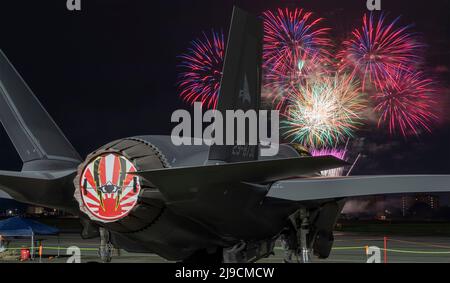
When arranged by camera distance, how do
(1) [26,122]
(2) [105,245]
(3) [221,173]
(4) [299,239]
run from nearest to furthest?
(3) [221,173] → (1) [26,122] → (2) [105,245] → (4) [299,239]

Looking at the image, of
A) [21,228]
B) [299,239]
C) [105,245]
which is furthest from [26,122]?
[21,228]

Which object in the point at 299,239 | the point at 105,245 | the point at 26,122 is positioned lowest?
the point at 105,245

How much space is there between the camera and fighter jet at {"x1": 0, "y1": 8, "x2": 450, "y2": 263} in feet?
31.3

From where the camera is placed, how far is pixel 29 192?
34.5 feet

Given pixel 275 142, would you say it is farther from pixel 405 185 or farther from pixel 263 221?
pixel 405 185

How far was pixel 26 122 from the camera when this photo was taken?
38.2 ft

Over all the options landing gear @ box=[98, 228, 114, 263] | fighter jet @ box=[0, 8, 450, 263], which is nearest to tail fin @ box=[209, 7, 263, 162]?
fighter jet @ box=[0, 8, 450, 263]

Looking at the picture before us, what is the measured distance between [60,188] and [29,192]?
1.88 feet

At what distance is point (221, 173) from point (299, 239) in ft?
18.8

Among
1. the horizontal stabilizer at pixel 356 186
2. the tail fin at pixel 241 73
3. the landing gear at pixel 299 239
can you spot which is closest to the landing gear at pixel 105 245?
the tail fin at pixel 241 73

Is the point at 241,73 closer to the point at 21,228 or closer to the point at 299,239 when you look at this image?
the point at 299,239

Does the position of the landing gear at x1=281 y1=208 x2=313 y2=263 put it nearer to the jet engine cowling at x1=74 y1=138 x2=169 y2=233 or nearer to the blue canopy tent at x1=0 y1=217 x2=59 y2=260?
the jet engine cowling at x1=74 y1=138 x2=169 y2=233

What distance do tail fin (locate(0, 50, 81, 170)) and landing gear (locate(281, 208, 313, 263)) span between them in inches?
222
